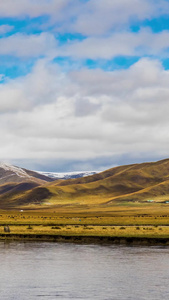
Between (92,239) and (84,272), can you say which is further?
(92,239)

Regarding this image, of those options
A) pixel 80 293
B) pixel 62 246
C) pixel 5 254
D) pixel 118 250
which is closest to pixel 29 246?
pixel 62 246

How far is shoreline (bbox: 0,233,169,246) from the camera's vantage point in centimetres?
5522

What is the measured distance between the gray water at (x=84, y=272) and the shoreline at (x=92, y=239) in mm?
4972

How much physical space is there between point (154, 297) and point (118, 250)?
71.7 ft

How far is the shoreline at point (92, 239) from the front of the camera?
2174 inches

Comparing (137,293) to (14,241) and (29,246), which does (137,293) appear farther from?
(14,241)

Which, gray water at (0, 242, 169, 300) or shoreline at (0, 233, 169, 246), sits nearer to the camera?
gray water at (0, 242, 169, 300)

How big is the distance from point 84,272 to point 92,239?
76.7 ft

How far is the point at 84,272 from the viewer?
34.7 meters

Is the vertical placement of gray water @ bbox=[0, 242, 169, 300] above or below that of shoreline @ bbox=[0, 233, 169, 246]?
below

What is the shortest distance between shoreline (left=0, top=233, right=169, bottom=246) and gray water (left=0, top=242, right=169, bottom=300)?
4.97 metres

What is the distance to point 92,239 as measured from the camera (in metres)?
57.9

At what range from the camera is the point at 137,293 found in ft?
88.9

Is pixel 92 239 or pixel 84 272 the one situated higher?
pixel 92 239
